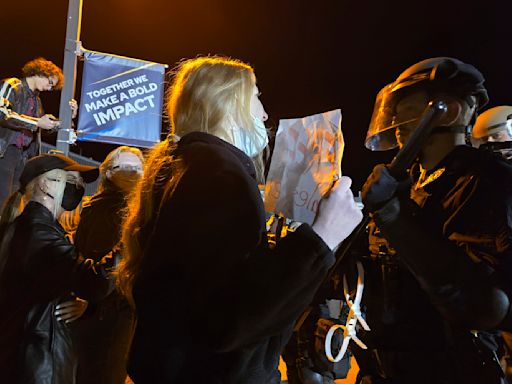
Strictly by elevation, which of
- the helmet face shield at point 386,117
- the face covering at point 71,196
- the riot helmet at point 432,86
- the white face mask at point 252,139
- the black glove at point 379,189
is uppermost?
the riot helmet at point 432,86

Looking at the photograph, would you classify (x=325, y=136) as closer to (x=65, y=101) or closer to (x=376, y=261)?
(x=376, y=261)

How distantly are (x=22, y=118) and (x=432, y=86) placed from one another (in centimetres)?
548

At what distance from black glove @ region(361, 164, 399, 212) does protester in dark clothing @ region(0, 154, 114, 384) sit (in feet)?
6.31

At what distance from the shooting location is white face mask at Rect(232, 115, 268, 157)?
Answer: 1957 millimetres

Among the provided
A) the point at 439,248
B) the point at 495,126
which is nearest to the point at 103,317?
the point at 439,248

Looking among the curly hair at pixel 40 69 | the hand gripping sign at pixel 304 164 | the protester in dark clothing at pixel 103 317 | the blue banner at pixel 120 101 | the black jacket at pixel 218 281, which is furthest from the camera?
the curly hair at pixel 40 69

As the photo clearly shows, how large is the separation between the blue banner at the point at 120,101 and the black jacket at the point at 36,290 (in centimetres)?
299

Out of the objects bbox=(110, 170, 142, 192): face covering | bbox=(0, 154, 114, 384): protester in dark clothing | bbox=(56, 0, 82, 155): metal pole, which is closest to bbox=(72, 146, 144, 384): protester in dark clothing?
bbox=(110, 170, 142, 192): face covering

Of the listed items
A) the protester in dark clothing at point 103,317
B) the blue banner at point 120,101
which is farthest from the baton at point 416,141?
the blue banner at point 120,101

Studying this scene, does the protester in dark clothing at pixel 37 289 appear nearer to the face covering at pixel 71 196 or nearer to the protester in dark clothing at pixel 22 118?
the face covering at pixel 71 196

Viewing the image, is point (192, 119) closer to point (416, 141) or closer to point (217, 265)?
point (217, 265)

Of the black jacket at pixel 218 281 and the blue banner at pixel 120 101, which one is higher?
the blue banner at pixel 120 101

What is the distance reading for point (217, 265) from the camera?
157 cm

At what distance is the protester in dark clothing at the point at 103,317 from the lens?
3.87 m
